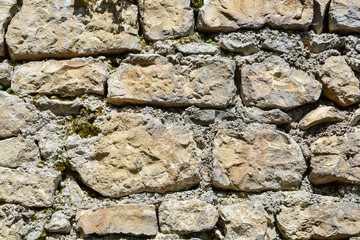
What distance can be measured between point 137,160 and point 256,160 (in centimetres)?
47

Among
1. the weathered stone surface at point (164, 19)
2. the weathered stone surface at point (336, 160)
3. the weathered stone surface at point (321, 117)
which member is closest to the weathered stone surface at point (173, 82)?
the weathered stone surface at point (164, 19)

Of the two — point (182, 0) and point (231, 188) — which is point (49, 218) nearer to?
point (231, 188)

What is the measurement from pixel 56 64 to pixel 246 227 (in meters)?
0.98

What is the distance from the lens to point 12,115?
1378mm

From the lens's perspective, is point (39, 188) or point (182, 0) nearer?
point (39, 188)

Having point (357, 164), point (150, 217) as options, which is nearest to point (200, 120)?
point (150, 217)

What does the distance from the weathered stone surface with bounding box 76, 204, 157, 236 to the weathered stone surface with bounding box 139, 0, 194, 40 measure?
27.1 inches

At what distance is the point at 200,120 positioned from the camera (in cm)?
143

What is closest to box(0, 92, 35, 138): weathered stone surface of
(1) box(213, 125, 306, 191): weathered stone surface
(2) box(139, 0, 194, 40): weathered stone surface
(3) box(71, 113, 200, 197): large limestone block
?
(3) box(71, 113, 200, 197): large limestone block

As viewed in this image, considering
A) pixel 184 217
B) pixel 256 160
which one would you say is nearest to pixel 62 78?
pixel 184 217

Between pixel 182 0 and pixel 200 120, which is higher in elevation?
pixel 182 0

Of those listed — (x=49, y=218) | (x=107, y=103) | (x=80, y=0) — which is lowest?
(x=49, y=218)

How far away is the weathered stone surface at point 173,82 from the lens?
1.40 m

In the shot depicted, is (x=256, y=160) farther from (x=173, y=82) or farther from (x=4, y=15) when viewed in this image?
(x=4, y=15)
